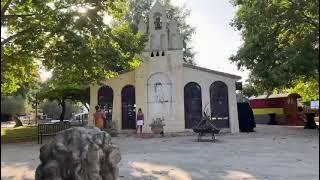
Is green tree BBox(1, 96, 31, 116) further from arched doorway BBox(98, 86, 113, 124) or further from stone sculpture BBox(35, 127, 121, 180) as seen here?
arched doorway BBox(98, 86, 113, 124)

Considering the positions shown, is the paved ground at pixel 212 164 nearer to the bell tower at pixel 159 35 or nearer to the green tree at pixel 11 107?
the green tree at pixel 11 107

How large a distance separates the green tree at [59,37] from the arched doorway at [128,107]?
10008 mm

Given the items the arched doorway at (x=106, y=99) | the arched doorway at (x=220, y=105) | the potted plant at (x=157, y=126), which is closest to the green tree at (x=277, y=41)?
the arched doorway at (x=220, y=105)

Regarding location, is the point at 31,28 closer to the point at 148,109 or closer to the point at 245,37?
the point at 148,109

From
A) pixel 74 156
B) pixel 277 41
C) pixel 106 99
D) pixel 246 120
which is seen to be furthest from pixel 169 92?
pixel 74 156

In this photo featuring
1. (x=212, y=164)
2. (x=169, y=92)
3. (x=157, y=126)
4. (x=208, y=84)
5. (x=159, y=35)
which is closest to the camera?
(x=212, y=164)

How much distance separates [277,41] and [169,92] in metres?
7.46

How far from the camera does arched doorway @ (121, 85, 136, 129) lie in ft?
92.7

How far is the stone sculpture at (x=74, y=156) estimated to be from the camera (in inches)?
277

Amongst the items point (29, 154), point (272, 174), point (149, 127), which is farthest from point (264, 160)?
point (149, 127)

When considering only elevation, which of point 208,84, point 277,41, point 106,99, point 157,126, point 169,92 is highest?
point 277,41

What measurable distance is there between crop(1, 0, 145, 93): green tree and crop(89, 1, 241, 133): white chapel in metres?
9.31

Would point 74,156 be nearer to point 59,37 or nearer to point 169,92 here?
point 59,37

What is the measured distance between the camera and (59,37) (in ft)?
51.2
